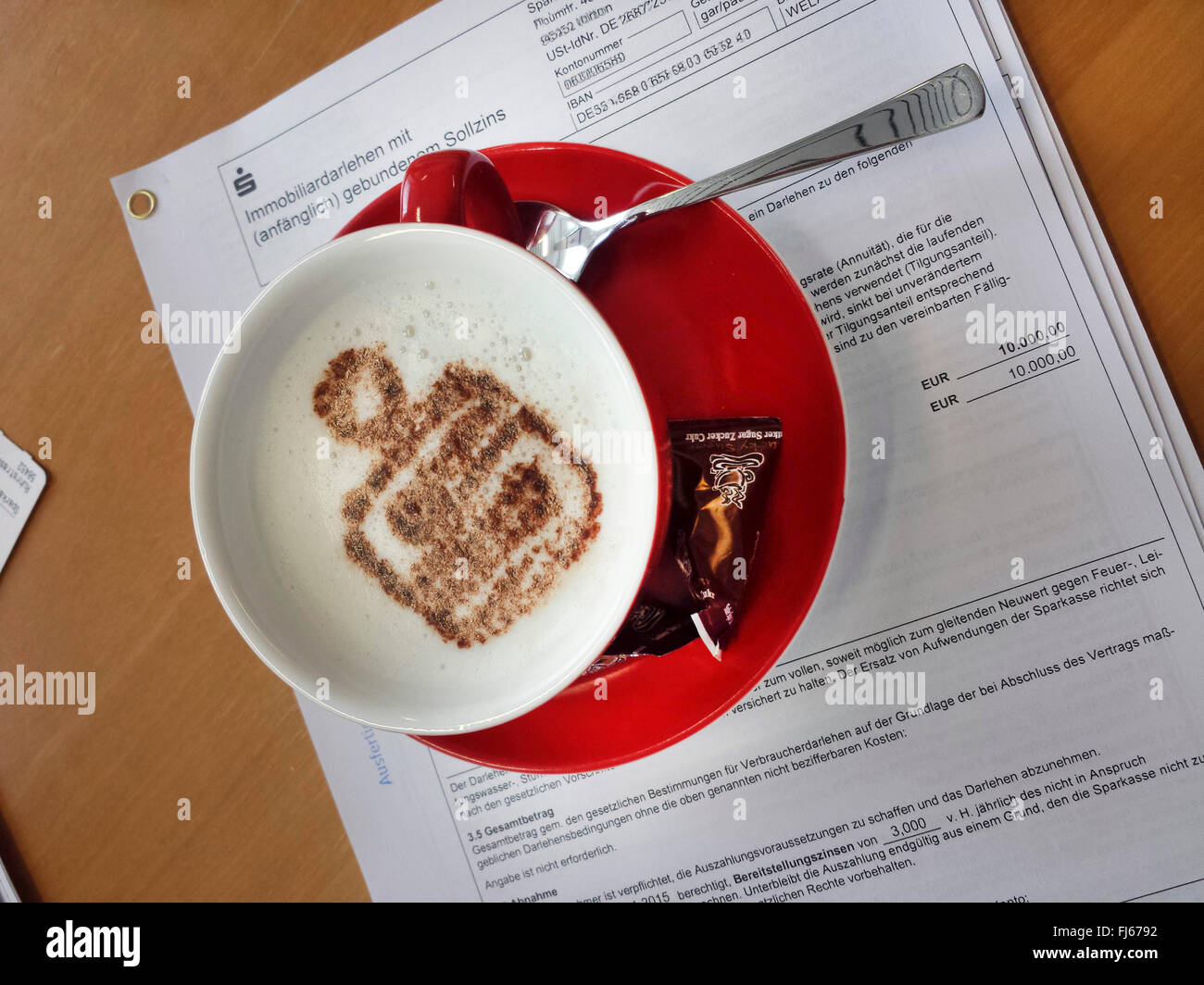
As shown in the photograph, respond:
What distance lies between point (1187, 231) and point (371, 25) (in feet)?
2.15

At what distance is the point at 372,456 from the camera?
1.54 ft

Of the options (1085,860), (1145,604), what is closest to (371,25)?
(1145,604)

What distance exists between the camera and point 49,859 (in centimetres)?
72

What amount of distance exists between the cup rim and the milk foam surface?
3 centimetres

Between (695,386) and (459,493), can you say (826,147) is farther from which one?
(459,493)

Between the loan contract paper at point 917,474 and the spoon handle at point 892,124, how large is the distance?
0.05 meters

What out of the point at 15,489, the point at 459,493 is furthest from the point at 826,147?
the point at 15,489

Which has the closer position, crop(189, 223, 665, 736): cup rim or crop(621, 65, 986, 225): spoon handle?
crop(189, 223, 665, 736): cup rim
